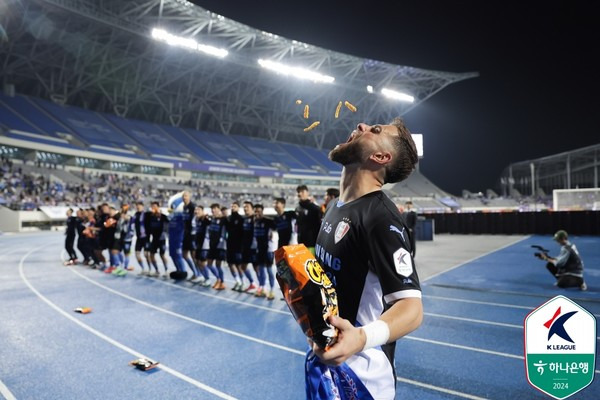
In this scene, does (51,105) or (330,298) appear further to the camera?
(51,105)

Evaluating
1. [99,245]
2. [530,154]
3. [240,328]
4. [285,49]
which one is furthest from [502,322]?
[530,154]

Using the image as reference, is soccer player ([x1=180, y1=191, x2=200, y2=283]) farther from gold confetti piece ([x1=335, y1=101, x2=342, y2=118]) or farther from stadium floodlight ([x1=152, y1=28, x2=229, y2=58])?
stadium floodlight ([x1=152, y1=28, x2=229, y2=58])

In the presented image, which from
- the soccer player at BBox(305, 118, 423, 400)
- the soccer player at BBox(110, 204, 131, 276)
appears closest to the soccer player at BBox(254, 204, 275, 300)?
the soccer player at BBox(110, 204, 131, 276)

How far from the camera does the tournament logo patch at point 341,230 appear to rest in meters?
1.50

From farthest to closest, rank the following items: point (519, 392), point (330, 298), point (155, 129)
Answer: point (155, 129), point (519, 392), point (330, 298)

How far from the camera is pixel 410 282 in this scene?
51.0 inches

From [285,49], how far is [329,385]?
44.3m

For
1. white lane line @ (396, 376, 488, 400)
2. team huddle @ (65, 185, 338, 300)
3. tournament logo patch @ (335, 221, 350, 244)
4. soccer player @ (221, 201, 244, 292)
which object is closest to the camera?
tournament logo patch @ (335, 221, 350, 244)

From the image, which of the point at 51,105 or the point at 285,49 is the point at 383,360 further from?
the point at 51,105

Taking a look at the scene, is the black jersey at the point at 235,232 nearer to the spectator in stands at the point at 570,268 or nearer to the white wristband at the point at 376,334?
the spectator in stands at the point at 570,268

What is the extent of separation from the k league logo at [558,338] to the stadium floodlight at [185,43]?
130ft

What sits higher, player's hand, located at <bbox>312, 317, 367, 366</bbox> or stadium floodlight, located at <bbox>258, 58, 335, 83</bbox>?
stadium floodlight, located at <bbox>258, 58, 335, 83</bbox>

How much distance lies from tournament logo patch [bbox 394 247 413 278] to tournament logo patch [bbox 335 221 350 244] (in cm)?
24

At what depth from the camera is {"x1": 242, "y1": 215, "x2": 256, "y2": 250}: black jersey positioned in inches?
332
